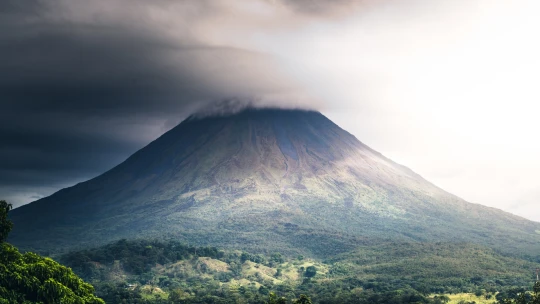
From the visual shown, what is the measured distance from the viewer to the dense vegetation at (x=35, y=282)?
1558 inches

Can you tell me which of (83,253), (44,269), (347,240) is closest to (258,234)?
(347,240)

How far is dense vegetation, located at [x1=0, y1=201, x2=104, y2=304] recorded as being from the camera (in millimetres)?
39562

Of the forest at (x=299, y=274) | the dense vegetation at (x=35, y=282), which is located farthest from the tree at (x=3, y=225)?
the forest at (x=299, y=274)

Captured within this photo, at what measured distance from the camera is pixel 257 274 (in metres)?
110

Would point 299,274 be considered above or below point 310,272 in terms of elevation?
below

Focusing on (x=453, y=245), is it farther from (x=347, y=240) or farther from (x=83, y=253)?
(x=83, y=253)

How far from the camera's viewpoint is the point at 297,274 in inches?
4478

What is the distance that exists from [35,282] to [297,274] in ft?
258

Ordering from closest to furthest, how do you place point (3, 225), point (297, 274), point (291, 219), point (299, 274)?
1. point (3, 225)
2. point (297, 274)
3. point (299, 274)
4. point (291, 219)

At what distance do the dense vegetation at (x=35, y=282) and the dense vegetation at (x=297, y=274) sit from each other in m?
39.4

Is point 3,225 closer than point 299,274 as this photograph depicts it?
Yes

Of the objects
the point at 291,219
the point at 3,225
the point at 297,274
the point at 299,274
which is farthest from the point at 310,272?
the point at 3,225

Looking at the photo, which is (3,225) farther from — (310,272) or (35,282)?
(310,272)

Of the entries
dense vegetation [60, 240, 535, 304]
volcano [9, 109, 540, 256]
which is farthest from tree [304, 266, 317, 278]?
volcano [9, 109, 540, 256]
